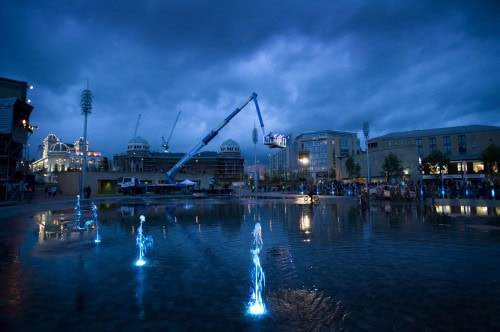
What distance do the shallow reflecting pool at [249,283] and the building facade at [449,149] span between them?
8969 centimetres

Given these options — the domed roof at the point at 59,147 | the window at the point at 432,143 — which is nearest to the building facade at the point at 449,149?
the window at the point at 432,143

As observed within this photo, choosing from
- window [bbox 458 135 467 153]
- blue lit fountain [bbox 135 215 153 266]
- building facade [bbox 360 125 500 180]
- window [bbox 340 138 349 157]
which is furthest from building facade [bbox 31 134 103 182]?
blue lit fountain [bbox 135 215 153 266]

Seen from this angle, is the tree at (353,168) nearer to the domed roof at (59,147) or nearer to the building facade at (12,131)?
the building facade at (12,131)

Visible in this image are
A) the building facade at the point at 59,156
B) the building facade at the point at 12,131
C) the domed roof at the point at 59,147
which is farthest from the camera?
the domed roof at the point at 59,147

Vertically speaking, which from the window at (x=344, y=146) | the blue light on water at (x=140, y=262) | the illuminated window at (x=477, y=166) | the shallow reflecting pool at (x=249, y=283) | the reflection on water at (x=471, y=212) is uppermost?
the window at (x=344, y=146)

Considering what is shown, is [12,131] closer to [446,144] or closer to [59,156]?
[446,144]

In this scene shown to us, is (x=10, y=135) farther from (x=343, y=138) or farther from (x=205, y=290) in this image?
(x=343, y=138)

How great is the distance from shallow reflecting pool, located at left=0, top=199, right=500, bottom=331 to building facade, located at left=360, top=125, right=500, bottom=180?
89.7 meters

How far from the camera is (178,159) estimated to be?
156m

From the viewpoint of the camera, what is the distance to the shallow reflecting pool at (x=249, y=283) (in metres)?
5.18

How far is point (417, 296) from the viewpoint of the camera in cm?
620

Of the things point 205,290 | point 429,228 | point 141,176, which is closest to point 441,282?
point 205,290

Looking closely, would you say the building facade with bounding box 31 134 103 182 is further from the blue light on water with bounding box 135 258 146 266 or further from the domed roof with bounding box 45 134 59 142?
the blue light on water with bounding box 135 258 146 266

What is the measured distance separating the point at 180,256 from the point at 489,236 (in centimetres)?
1177
